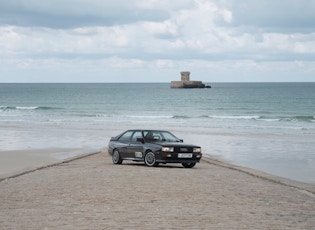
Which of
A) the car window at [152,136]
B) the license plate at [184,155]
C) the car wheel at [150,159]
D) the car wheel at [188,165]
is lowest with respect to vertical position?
the car wheel at [188,165]

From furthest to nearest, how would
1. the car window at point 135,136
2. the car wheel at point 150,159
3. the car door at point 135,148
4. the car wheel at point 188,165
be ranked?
1. the car window at point 135,136
2. the car door at point 135,148
3. the car wheel at point 188,165
4. the car wheel at point 150,159

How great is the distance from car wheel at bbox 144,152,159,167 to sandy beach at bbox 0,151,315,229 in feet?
5.77

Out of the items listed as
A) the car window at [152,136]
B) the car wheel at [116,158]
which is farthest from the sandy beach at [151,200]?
the car wheel at [116,158]

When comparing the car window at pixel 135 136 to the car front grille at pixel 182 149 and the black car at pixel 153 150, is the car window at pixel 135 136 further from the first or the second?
the car front grille at pixel 182 149

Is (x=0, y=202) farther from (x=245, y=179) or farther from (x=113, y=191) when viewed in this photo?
(x=245, y=179)

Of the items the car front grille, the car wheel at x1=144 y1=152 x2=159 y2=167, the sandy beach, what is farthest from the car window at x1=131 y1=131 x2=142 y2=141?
the sandy beach

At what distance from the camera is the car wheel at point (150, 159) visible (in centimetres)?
2128

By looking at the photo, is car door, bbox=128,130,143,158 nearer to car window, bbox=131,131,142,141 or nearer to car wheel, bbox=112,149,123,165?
car window, bbox=131,131,142,141

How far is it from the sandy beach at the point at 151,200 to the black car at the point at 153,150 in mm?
1579

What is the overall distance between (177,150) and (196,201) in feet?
27.5

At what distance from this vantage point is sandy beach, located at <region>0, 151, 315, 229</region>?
10125 mm

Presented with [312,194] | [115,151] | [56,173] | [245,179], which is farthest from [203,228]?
[115,151]

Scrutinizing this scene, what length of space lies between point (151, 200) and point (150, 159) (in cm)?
873

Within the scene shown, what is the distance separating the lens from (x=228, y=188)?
15016 mm
